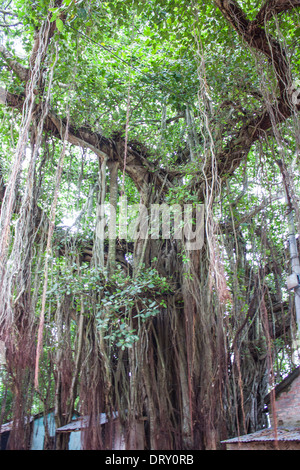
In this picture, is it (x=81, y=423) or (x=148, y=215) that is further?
(x=148, y=215)

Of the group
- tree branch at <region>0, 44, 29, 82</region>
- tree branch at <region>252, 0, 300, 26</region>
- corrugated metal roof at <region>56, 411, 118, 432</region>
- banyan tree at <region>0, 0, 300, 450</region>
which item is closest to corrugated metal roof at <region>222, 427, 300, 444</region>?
banyan tree at <region>0, 0, 300, 450</region>

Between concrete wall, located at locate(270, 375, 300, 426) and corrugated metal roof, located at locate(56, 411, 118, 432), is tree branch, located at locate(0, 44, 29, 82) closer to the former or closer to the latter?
corrugated metal roof, located at locate(56, 411, 118, 432)

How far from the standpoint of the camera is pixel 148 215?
4.71 m

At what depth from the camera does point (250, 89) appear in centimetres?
407

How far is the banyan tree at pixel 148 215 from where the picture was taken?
3410 mm

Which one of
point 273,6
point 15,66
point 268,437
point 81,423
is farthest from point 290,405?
point 15,66

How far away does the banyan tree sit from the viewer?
3410 mm

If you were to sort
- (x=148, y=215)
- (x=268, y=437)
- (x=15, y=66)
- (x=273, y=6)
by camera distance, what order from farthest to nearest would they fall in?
1. (x=148, y=215)
2. (x=15, y=66)
3. (x=268, y=437)
4. (x=273, y=6)

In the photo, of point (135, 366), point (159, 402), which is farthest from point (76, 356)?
point (159, 402)

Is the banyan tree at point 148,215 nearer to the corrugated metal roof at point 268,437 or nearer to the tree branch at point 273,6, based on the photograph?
the tree branch at point 273,6

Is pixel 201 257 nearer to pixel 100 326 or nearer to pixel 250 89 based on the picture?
pixel 100 326

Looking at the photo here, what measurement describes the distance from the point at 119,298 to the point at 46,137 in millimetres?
1952

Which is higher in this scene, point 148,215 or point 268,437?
point 148,215

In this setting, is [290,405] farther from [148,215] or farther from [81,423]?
[148,215]
